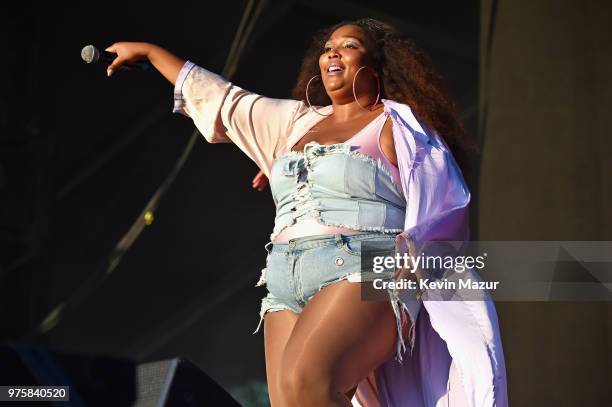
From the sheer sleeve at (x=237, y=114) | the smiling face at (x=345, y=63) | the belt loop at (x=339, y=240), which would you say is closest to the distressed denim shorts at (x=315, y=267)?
the belt loop at (x=339, y=240)

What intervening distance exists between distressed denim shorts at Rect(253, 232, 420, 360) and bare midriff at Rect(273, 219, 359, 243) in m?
0.01

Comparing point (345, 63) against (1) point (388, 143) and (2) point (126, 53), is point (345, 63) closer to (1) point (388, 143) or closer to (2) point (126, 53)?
(1) point (388, 143)

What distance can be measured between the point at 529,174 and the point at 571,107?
0.90 ft

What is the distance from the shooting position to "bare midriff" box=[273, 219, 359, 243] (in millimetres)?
2422

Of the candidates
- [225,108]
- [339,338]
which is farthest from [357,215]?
[225,108]

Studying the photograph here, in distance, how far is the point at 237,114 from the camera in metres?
2.74

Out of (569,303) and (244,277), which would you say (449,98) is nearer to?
(569,303)

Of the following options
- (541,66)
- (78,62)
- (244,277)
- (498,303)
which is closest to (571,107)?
(541,66)

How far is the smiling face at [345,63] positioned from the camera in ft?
8.80

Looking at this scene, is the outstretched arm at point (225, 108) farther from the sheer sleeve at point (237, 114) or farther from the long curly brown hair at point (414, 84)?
the long curly brown hair at point (414, 84)

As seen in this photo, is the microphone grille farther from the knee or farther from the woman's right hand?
the knee

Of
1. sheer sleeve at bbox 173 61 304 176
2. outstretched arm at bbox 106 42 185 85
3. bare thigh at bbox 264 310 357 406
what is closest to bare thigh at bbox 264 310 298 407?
bare thigh at bbox 264 310 357 406

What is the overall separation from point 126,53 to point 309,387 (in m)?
1.10

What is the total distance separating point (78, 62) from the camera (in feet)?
14.9
